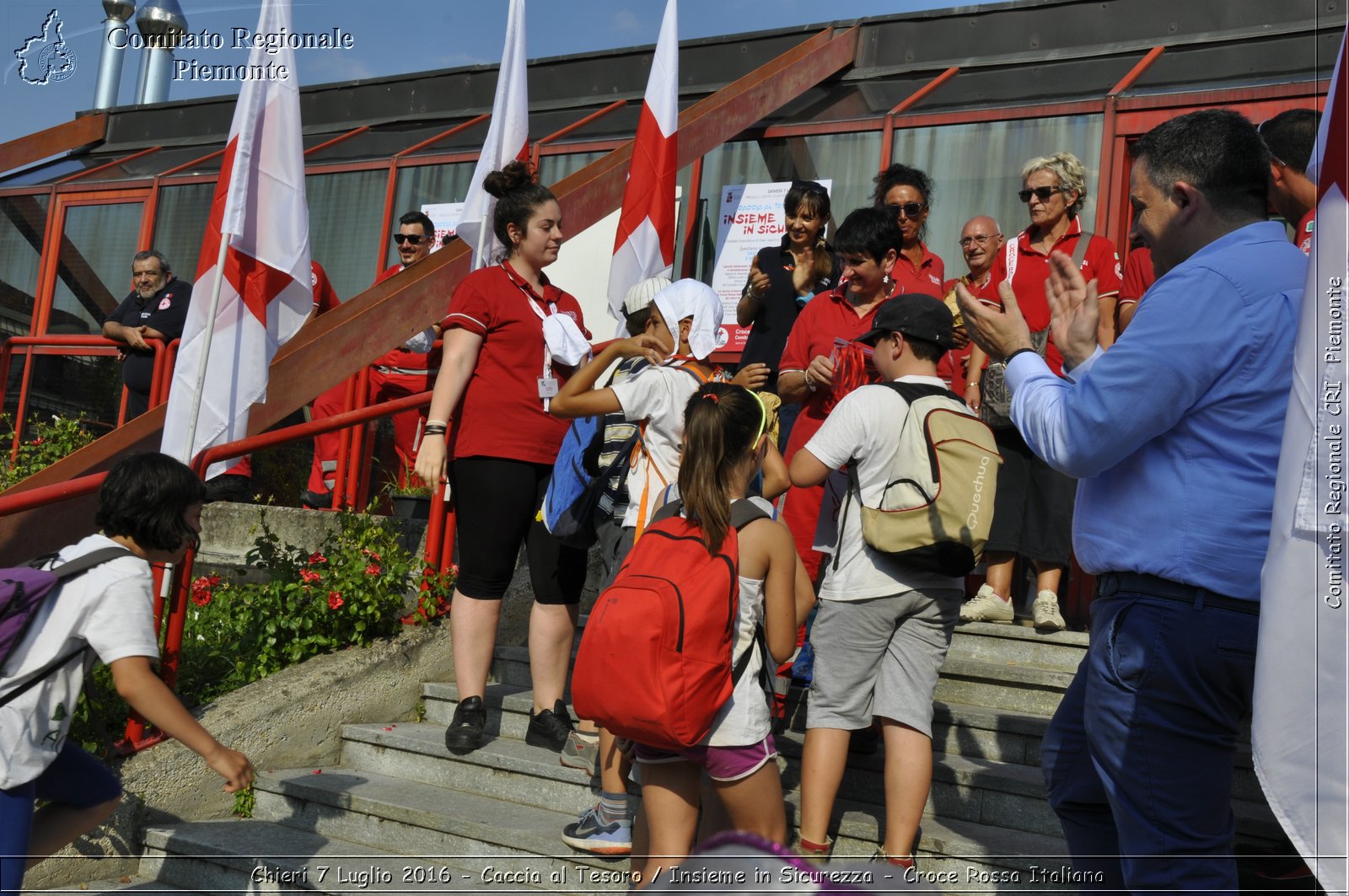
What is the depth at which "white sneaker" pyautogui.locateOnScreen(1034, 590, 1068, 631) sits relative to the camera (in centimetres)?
538

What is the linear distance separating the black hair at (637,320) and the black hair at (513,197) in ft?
2.99

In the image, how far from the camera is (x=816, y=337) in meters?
5.55

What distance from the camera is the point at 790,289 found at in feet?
21.0

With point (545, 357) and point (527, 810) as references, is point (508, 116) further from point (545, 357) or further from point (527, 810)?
point (527, 810)

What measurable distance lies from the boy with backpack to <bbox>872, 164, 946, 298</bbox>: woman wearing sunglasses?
3893mm

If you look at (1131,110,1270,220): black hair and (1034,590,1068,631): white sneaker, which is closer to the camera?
(1131,110,1270,220): black hair

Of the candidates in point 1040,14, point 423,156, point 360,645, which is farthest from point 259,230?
point 1040,14

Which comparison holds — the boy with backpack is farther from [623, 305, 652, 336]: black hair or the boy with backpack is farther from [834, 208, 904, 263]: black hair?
[834, 208, 904, 263]: black hair

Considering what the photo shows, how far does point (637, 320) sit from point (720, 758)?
1884 millimetres

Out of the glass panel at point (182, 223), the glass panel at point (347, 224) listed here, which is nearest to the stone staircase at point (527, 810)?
the glass panel at point (347, 224)

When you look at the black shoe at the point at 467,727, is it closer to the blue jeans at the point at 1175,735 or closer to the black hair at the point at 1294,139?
the blue jeans at the point at 1175,735

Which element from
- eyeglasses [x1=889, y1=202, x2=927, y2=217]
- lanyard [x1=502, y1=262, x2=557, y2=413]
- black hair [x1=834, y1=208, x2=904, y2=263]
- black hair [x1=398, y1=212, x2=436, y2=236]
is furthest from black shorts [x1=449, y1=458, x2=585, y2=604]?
black hair [x1=398, y1=212, x2=436, y2=236]

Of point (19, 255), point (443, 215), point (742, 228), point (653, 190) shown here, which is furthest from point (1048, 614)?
point (19, 255)

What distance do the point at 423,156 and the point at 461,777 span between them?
24.3 feet
